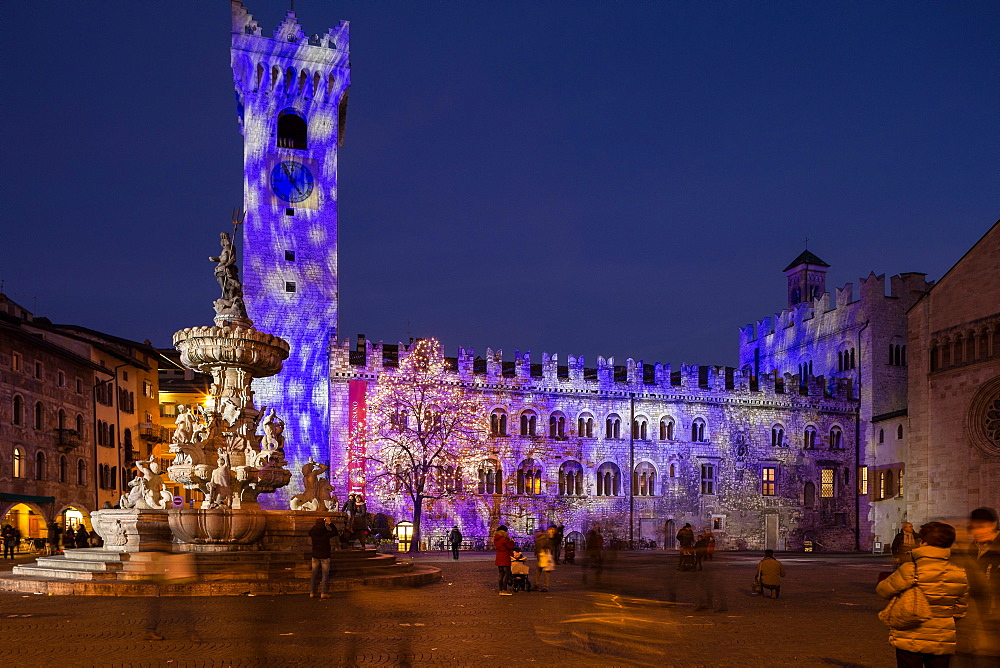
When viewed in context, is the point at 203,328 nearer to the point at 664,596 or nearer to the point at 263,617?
the point at 263,617

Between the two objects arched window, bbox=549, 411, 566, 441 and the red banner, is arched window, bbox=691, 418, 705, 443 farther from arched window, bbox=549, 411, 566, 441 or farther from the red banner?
the red banner

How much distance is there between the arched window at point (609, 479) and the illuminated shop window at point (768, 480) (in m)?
9.15

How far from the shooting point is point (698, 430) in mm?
56750

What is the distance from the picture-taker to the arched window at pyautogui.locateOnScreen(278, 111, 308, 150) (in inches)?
2082

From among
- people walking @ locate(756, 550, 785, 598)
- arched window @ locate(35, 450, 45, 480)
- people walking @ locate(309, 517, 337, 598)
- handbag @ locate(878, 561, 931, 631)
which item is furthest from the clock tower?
handbag @ locate(878, 561, 931, 631)

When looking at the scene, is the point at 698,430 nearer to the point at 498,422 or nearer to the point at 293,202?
the point at 498,422

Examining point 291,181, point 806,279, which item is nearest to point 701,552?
point 291,181

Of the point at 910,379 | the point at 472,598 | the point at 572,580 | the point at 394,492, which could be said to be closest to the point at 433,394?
the point at 394,492

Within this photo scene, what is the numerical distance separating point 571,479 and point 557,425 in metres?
2.97

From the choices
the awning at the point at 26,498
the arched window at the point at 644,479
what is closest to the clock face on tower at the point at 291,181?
the awning at the point at 26,498

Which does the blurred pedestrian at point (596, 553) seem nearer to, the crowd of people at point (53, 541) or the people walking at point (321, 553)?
the people walking at point (321, 553)

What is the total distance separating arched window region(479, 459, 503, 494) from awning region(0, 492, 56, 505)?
65.8 ft

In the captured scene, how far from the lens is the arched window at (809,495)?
58.1 meters

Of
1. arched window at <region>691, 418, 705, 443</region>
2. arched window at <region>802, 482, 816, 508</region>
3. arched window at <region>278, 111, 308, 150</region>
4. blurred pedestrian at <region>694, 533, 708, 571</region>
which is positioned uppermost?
arched window at <region>278, 111, 308, 150</region>
